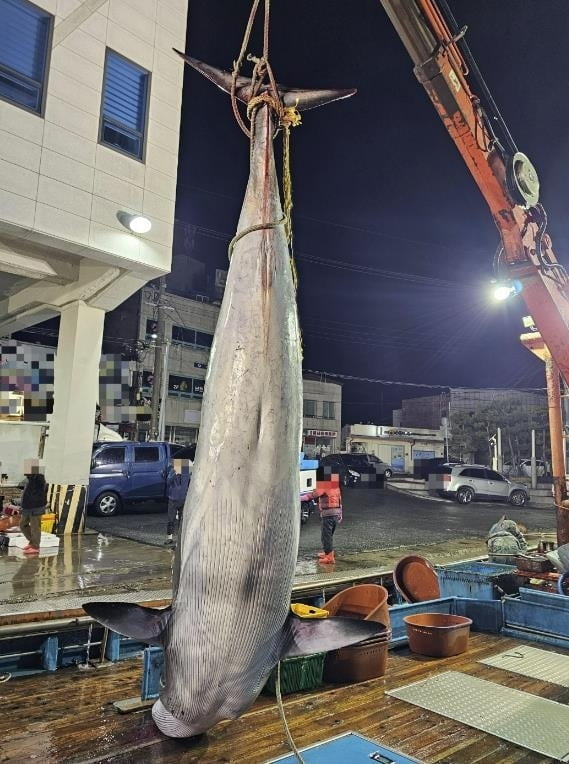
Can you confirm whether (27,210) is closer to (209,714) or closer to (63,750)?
(63,750)

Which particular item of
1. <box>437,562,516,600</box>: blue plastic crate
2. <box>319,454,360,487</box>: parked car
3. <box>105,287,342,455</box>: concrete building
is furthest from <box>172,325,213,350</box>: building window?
<box>437,562,516,600</box>: blue plastic crate

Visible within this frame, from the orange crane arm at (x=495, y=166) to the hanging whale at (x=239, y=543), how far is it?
6.33m

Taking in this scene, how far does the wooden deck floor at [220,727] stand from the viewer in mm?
3167

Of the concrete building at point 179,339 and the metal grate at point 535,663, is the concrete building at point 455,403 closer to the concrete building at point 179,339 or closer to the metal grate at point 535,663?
the concrete building at point 179,339

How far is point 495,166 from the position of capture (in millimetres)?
7453

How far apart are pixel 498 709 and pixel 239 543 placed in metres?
3.31

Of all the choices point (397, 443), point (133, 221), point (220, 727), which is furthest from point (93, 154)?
point (397, 443)

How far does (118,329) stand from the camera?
3384 cm

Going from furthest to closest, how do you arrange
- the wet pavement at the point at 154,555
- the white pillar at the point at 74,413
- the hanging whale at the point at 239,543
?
1. the white pillar at the point at 74,413
2. the wet pavement at the point at 154,555
3. the hanging whale at the point at 239,543

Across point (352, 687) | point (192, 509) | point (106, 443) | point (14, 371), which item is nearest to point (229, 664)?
point (192, 509)

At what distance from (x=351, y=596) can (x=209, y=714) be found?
11.2ft

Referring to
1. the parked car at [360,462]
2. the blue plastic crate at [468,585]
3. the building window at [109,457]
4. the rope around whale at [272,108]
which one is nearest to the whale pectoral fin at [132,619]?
the rope around whale at [272,108]

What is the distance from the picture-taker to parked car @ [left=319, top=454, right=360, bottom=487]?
26347mm

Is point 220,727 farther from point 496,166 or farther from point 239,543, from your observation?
point 496,166
